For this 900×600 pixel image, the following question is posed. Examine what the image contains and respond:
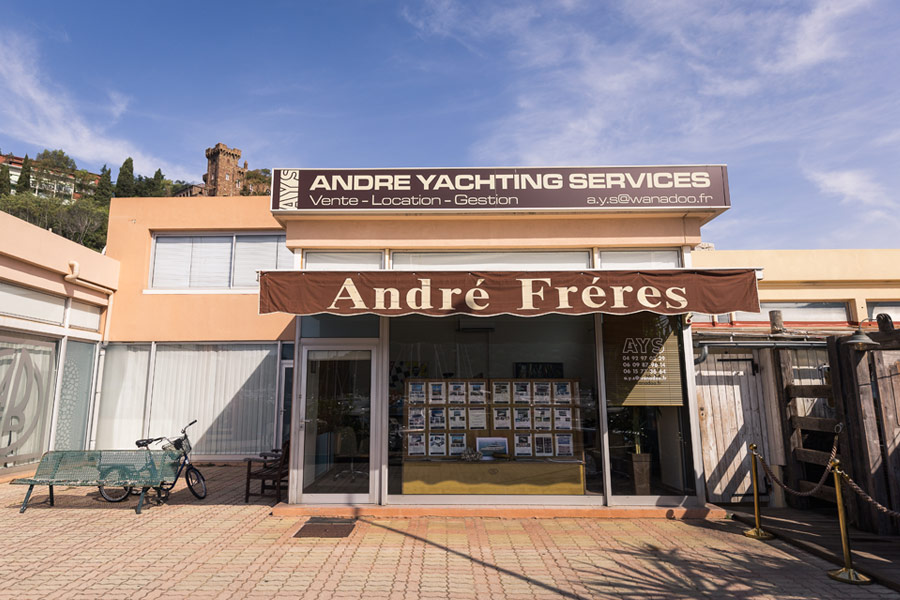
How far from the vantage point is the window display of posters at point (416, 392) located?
756 cm

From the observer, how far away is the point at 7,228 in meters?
9.32

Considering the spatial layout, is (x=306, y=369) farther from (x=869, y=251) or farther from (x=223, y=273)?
(x=869, y=251)

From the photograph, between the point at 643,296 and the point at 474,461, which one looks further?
the point at 474,461

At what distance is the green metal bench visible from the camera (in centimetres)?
741

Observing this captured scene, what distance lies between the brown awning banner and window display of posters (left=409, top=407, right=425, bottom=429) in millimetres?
1713

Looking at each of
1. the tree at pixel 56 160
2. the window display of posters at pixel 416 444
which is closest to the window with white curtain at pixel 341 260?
the window display of posters at pixel 416 444

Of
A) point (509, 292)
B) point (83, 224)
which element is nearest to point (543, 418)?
point (509, 292)

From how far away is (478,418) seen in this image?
24.9 feet

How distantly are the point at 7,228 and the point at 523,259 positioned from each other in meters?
8.84

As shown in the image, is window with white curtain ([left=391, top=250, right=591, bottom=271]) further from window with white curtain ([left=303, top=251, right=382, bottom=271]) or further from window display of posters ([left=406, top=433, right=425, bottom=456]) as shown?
window display of posters ([left=406, top=433, right=425, bottom=456])

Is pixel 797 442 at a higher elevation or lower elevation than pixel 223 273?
lower

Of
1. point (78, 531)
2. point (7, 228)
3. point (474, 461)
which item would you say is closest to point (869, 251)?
point (474, 461)

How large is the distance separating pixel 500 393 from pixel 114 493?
235 inches

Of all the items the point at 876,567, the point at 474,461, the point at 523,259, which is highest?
the point at 523,259
